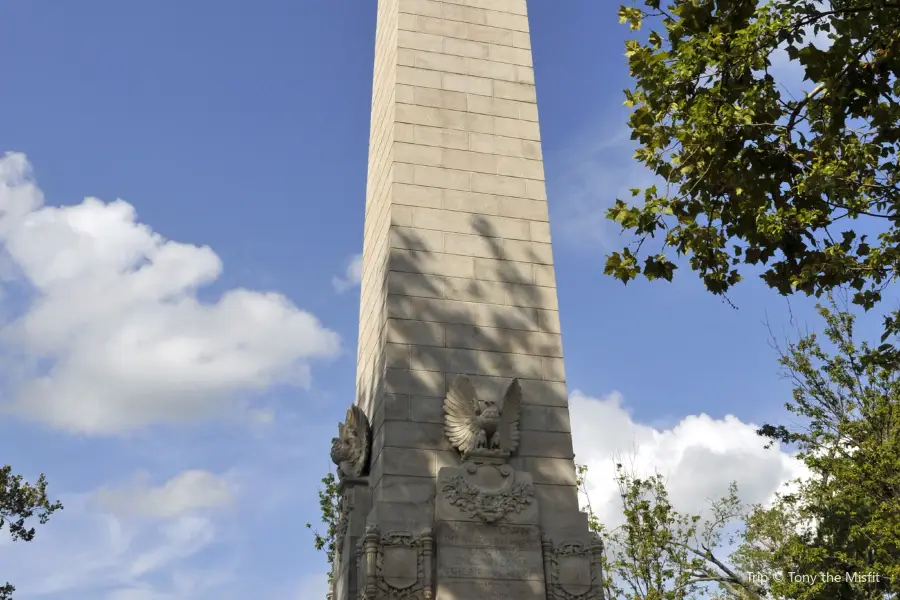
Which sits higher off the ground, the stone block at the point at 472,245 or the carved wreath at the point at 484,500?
the stone block at the point at 472,245

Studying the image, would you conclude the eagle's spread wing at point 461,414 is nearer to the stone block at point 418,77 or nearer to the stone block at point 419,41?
the stone block at point 418,77

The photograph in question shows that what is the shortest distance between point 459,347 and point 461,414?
1134 millimetres

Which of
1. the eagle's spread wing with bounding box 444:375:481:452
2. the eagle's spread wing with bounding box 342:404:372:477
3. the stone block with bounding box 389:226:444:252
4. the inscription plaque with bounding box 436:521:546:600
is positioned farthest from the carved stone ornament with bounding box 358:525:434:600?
the stone block with bounding box 389:226:444:252

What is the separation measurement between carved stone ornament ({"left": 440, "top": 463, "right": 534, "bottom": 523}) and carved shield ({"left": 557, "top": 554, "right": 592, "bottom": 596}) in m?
0.92

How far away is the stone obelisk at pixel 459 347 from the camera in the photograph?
12.0 m

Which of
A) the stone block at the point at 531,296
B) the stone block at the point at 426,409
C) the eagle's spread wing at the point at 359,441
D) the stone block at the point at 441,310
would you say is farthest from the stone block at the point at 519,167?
the eagle's spread wing at the point at 359,441

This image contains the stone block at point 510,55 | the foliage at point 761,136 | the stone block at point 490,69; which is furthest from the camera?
the stone block at point 510,55

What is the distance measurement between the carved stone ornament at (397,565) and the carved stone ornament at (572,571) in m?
1.62

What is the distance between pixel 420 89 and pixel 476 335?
437 centimetres

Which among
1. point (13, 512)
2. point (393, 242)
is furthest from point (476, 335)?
point (13, 512)

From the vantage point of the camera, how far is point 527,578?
11875mm

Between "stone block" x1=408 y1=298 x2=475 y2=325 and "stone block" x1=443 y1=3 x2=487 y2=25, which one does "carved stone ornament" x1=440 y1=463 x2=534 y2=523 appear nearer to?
"stone block" x1=408 y1=298 x2=475 y2=325

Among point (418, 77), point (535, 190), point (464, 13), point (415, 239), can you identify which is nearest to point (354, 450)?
point (415, 239)

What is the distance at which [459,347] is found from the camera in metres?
13.2
